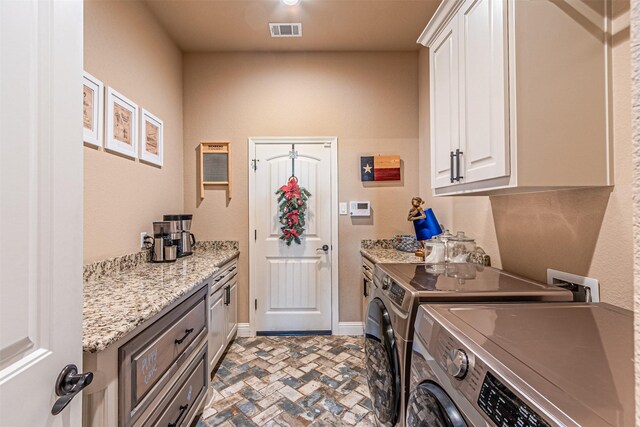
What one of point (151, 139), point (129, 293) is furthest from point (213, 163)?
point (129, 293)

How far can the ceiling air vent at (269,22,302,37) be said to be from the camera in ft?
8.39

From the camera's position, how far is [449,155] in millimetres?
1590

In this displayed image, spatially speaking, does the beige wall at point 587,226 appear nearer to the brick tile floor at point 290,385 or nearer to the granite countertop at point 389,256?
the granite countertop at point 389,256

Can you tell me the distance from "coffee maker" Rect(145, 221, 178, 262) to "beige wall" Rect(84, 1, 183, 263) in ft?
0.38

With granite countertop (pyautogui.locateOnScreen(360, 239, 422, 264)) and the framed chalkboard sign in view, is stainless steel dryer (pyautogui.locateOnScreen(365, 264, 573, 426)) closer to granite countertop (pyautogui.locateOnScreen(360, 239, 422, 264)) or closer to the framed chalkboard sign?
granite countertop (pyautogui.locateOnScreen(360, 239, 422, 264))

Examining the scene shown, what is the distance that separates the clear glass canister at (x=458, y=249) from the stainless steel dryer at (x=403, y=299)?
18 cm

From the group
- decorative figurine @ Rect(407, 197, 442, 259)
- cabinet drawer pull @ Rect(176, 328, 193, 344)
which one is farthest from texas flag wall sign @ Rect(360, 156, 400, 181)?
cabinet drawer pull @ Rect(176, 328, 193, 344)

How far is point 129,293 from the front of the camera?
1.37 metres

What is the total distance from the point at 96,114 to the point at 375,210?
243 centimetres

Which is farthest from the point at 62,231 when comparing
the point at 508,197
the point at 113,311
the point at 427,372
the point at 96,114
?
the point at 508,197

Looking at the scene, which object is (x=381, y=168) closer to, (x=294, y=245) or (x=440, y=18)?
(x=294, y=245)

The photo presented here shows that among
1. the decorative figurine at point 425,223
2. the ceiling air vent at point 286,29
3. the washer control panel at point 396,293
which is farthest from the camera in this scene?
the ceiling air vent at point 286,29

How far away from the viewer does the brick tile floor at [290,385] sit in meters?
1.82

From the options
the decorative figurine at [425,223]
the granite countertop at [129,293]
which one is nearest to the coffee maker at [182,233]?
the granite countertop at [129,293]
